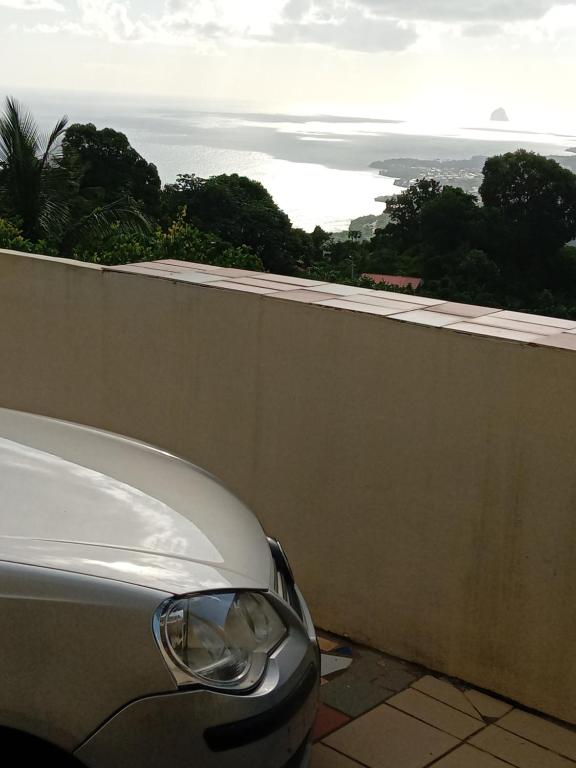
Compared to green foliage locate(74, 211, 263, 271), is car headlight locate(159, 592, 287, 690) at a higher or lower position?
higher

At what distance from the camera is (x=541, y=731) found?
2.84 metres

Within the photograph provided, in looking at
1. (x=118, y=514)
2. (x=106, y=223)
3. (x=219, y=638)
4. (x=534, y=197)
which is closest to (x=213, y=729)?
(x=219, y=638)

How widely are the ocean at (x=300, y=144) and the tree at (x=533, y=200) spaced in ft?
30.0

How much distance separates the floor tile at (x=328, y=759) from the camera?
255 centimetres

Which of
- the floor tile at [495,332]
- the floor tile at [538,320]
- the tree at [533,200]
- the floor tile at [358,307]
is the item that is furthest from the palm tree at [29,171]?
the tree at [533,200]

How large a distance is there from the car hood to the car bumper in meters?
0.21

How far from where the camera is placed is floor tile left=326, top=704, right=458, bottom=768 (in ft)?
8.51

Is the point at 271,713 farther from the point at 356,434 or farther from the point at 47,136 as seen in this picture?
the point at 47,136

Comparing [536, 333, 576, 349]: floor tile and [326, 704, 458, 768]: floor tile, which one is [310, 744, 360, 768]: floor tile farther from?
[536, 333, 576, 349]: floor tile

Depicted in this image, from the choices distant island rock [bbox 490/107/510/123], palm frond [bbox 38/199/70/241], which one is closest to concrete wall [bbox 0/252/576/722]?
palm frond [bbox 38/199/70/241]

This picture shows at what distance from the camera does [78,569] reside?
1.66 meters

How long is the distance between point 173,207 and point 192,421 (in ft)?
A: 113

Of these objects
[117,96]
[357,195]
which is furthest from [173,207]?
[117,96]

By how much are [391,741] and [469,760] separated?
0.76 feet
